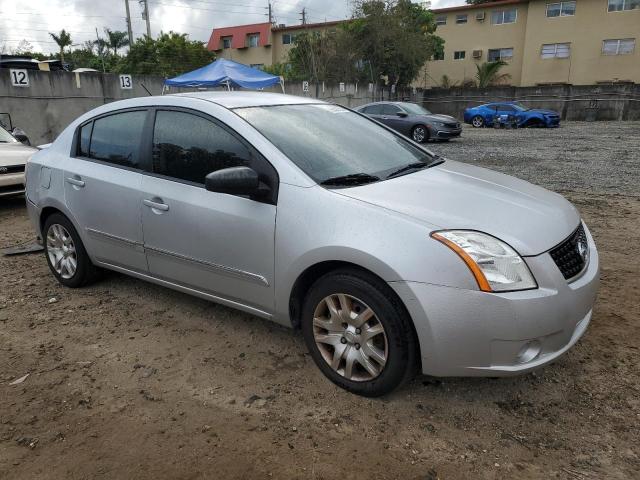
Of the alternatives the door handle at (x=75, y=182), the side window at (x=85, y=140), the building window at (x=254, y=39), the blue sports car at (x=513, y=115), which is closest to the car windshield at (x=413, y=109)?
the blue sports car at (x=513, y=115)

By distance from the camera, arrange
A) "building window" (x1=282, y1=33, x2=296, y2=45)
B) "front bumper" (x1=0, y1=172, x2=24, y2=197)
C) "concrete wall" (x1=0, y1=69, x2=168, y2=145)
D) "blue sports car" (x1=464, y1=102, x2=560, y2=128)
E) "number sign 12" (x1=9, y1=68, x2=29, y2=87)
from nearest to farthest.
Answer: "front bumper" (x1=0, y1=172, x2=24, y2=197)
"number sign 12" (x1=9, y1=68, x2=29, y2=87)
"concrete wall" (x1=0, y1=69, x2=168, y2=145)
"blue sports car" (x1=464, y1=102, x2=560, y2=128)
"building window" (x1=282, y1=33, x2=296, y2=45)

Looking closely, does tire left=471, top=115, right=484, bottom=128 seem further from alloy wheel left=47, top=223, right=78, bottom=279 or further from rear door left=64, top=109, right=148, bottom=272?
alloy wheel left=47, top=223, right=78, bottom=279

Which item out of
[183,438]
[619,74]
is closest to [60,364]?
[183,438]

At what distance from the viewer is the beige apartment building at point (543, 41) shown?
34.0m

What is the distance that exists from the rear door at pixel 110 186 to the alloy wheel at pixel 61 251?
31cm

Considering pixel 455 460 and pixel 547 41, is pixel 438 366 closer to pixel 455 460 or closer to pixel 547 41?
pixel 455 460

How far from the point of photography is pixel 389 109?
58.5ft

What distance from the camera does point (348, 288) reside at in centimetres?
265

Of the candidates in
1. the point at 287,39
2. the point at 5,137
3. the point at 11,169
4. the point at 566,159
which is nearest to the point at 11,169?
the point at 11,169

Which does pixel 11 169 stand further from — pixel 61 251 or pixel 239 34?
pixel 239 34

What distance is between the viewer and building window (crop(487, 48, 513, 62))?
38.7m

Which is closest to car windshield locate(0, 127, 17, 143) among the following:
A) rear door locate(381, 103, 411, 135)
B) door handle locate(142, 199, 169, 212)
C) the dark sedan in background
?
door handle locate(142, 199, 169, 212)

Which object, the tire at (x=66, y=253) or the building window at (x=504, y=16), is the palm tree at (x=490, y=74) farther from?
the tire at (x=66, y=253)

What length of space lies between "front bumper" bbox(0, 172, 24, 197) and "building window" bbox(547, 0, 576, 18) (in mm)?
37485
